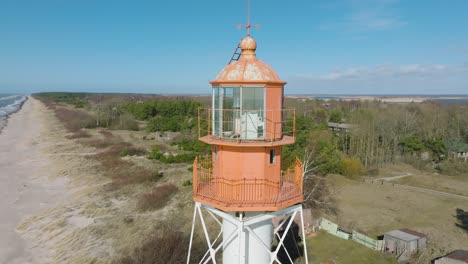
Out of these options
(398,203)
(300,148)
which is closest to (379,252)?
(398,203)

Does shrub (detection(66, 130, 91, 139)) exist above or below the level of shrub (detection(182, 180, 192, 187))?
above

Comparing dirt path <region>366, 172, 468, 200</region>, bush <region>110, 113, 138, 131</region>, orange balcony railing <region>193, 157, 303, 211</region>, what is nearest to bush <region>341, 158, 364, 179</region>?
dirt path <region>366, 172, 468, 200</region>

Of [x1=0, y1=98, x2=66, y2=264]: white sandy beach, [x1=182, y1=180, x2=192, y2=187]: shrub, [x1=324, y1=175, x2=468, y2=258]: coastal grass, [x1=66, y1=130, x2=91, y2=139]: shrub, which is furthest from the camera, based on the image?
[x1=66, y1=130, x2=91, y2=139]: shrub

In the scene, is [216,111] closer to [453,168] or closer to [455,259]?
[455,259]

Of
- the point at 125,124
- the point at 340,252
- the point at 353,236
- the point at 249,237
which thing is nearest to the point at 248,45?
the point at 249,237

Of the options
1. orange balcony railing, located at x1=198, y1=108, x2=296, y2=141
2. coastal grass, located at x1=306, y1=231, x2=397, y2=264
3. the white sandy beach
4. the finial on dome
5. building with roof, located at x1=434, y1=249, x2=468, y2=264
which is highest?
the finial on dome

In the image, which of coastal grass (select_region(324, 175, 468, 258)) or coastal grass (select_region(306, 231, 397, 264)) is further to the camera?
coastal grass (select_region(324, 175, 468, 258))

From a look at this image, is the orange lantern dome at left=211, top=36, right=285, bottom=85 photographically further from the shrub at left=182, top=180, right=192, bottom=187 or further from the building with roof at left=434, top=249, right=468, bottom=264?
the shrub at left=182, top=180, right=192, bottom=187

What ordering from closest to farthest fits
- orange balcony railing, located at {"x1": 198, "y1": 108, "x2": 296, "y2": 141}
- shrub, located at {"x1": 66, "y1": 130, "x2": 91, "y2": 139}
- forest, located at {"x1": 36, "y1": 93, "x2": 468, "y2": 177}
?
1. orange balcony railing, located at {"x1": 198, "y1": 108, "x2": 296, "y2": 141}
2. forest, located at {"x1": 36, "y1": 93, "x2": 468, "y2": 177}
3. shrub, located at {"x1": 66, "y1": 130, "x2": 91, "y2": 139}
